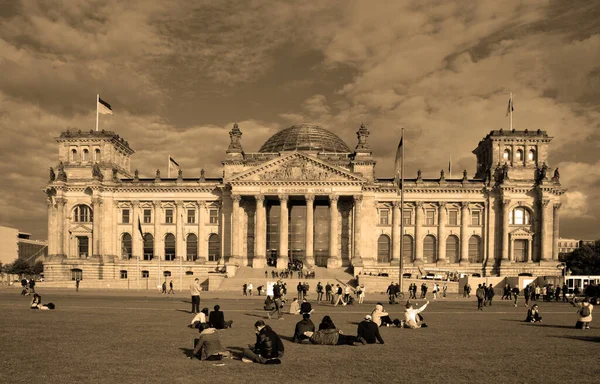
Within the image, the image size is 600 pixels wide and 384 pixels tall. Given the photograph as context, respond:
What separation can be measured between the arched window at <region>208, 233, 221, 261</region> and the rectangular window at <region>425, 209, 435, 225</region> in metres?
32.8

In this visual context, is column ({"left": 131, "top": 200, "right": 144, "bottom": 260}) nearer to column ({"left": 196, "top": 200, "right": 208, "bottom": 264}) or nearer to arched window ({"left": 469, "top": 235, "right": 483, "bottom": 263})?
column ({"left": 196, "top": 200, "right": 208, "bottom": 264})

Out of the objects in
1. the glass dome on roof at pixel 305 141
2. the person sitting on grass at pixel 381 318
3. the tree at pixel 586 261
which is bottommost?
the tree at pixel 586 261

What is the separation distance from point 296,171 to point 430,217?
902 inches

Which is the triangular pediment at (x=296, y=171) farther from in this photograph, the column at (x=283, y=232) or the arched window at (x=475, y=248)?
the arched window at (x=475, y=248)

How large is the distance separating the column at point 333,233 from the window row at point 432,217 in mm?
9578

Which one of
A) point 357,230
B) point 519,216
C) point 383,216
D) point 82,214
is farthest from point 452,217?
point 82,214

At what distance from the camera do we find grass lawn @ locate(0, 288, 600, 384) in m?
14.7

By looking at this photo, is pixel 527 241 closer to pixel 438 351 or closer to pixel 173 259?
pixel 173 259

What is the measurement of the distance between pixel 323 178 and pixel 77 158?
40.6m

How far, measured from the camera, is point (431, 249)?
8456cm

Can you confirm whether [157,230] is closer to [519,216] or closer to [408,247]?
[408,247]

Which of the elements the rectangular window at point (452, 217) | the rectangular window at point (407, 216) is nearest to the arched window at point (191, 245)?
the rectangular window at point (407, 216)

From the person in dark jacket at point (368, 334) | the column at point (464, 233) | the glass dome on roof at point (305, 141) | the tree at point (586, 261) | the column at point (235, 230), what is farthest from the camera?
the tree at point (586, 261)

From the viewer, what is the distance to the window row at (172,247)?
85.2 meters
